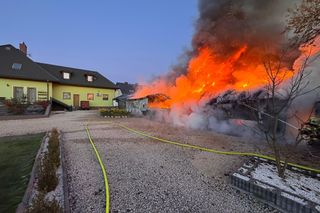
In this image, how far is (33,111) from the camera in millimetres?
14695

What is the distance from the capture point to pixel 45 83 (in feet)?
65.4

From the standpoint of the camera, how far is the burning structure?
801 centimetres

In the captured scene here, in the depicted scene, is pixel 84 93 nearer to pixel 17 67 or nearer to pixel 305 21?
pixel 17 67

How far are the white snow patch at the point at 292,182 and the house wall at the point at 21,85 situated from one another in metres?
22.3

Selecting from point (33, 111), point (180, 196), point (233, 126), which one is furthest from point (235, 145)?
point (33, 111)

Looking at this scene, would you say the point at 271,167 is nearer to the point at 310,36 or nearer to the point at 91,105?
the point at 310,36

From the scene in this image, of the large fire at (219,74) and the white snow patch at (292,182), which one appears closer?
the white snow patch at (292,182)

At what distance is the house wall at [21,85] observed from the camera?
17.4 m

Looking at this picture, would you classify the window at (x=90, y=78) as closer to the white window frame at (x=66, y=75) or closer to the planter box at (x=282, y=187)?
the white window frame at (x=66, y=75)

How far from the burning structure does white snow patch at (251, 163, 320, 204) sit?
435 cm

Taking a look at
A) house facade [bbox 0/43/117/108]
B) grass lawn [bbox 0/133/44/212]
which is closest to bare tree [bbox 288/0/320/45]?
grass lawn [bbox 0/133/44/212]

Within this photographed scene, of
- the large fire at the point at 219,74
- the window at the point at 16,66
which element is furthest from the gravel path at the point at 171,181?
the window at the point at 16,66

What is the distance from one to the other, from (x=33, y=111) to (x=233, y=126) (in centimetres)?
1561

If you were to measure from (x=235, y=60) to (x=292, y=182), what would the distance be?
880cm
